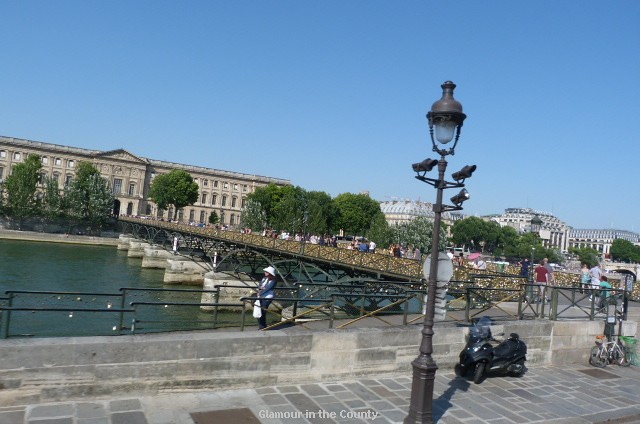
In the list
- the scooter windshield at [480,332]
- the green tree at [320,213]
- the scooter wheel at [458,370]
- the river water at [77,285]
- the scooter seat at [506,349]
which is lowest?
the river water at [77,285]

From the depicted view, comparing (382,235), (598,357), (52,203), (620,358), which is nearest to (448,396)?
(598,357)

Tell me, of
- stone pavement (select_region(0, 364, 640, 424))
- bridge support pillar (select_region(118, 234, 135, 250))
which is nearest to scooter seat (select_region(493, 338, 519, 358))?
stone pavement (select_region(0, 364, 640, 424))

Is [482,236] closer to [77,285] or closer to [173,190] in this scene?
[173,190]

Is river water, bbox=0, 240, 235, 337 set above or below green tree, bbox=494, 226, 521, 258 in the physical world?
below

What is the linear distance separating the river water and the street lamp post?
30.5 ft

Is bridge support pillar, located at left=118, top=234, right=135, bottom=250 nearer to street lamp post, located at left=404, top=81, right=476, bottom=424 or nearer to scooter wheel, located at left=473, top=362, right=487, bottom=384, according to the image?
scooter wheel, located at left=473, top=362, right=487, bottom=384

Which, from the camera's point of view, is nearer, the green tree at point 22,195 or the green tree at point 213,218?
the green tree at point 22,195

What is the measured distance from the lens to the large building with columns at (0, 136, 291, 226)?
10038 centimetres

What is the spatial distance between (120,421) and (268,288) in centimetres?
427

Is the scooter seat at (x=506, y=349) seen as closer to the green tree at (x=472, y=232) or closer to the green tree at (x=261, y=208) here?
the green tree at (x=261, y=208)

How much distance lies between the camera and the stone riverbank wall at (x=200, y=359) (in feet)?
20.2

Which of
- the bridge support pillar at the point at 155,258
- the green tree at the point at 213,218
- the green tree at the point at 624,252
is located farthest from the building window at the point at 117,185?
the green tree at the point at 624,252

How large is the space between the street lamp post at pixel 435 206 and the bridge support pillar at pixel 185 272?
123 ft

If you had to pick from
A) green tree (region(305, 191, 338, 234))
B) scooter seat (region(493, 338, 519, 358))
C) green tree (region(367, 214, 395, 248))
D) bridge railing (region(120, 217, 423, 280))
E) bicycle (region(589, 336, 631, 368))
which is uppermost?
green tree (region(305, 191, 338, 234))
